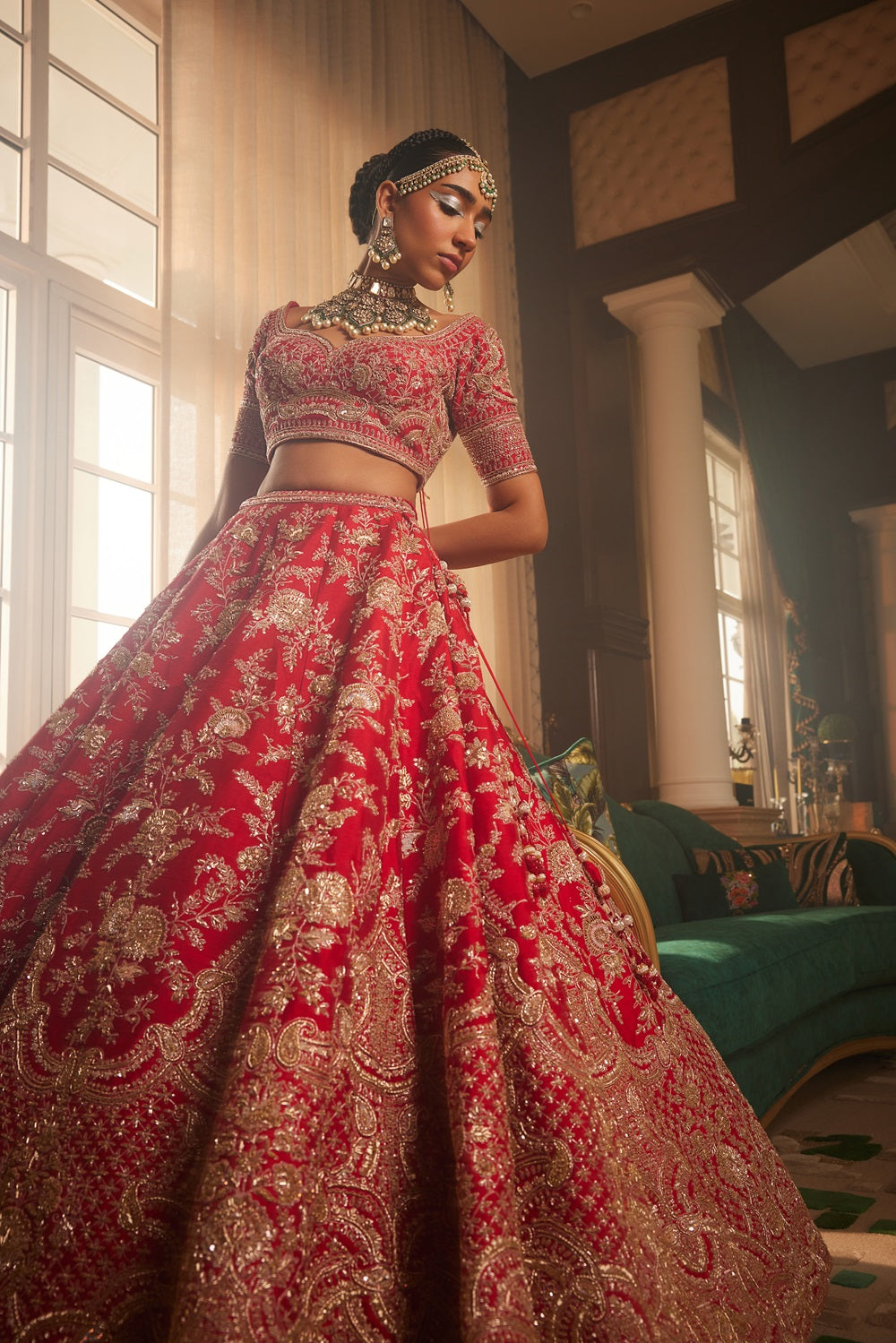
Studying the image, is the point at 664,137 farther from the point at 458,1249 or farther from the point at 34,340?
the point at 458,1249

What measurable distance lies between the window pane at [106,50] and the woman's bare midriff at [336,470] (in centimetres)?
250

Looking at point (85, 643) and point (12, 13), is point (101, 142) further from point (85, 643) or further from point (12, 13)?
point (85, 643)

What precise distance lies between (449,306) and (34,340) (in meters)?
1.73

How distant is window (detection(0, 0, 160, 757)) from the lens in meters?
3.06

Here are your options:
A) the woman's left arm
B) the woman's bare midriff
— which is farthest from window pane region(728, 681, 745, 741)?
the woman's bare midriff

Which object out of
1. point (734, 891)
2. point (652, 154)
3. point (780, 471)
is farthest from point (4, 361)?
point (780, 471)

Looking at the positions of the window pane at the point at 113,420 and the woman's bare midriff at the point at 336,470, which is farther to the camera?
the window pane at the point at 113,420

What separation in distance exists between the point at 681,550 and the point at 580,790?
2741mm

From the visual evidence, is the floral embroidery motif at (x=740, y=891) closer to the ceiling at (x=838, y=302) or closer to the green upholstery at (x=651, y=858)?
the green upholstery at (x=651, y=858)

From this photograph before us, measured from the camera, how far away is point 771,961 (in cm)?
262

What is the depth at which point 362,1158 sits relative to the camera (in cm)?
102

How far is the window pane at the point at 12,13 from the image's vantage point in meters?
3.20

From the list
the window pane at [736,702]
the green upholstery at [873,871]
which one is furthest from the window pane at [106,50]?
the window pane at [736,702]

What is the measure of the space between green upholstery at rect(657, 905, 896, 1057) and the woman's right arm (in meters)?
1.26
